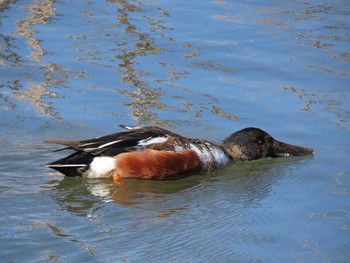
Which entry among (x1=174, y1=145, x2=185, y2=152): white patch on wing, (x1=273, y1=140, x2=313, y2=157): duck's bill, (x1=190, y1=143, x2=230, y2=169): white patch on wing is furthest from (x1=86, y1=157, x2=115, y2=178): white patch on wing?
(x1=273, y1=140, x2=313, y2=157): duck's bill

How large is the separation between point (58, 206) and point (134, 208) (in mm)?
651

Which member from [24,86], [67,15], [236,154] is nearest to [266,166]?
[236,154]

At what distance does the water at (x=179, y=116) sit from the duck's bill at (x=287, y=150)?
0.29ft

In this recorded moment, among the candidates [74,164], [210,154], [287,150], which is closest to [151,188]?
[74,164]

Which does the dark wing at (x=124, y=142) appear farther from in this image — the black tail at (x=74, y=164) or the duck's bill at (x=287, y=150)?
the duck's bill at (x=287, y=150)

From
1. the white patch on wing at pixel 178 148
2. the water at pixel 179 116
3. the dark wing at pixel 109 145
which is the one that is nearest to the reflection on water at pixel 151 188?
the water at pixel 179 116

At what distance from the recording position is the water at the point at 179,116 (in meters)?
6.80

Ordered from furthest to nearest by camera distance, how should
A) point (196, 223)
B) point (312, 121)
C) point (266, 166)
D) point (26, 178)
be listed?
point (312, 121), point (266, 166), point (26, 178), point (196, 223)

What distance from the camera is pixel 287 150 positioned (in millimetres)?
8992

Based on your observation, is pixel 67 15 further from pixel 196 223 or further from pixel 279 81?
pixel 196 223

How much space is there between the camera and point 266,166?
9094mm

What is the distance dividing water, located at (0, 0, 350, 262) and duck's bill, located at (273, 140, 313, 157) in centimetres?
9

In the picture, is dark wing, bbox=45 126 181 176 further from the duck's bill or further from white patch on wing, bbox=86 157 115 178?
the duck's bill

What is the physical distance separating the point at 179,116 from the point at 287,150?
4.60 ft
